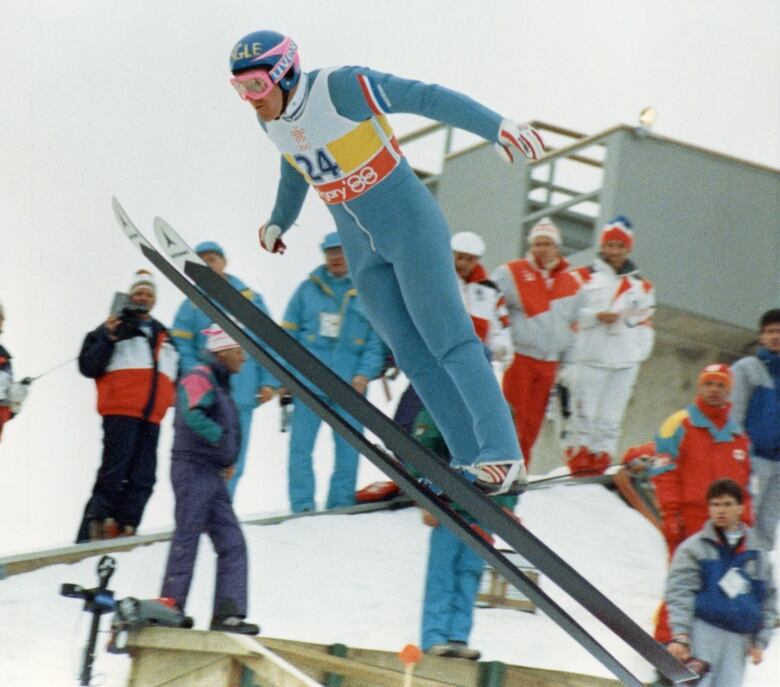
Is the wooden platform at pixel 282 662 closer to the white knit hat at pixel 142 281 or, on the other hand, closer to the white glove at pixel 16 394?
the white glove at pixel 16 394

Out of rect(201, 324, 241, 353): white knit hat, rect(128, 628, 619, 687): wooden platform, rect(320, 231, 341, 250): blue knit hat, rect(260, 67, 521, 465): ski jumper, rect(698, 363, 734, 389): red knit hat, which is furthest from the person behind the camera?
rect(320, 231, 341, 250): blue knit hat

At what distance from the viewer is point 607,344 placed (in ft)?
18.4

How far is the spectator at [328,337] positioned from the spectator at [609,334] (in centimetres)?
73

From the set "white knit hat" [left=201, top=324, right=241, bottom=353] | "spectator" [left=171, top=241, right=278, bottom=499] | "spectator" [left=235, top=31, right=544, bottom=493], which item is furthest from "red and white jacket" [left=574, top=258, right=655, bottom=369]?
"spectator" [left=235, top=31, right=544, bottom=493]

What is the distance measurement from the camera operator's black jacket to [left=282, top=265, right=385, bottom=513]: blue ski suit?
490 millimetres

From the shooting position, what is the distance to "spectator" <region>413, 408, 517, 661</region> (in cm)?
432

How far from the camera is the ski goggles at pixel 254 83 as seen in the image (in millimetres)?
3904

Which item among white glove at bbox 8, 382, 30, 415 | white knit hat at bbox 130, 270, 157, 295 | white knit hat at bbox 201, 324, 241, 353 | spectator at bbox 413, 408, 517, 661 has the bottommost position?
spectator at bbox 413, 408, 517, 661

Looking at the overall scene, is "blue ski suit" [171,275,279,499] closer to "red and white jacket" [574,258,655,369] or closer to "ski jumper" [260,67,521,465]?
"red and white jacket" [574,258,655,369]

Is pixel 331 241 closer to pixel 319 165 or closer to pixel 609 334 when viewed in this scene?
pixel 609 334

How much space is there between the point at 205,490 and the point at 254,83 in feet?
4.14

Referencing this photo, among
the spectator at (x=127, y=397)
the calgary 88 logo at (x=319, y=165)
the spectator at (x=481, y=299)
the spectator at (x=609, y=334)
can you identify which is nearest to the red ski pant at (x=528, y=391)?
the spectator at (x=481, y=299)

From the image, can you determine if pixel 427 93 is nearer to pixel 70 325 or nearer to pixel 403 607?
pixel 403 607

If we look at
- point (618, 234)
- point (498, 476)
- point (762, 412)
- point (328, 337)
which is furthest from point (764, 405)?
point (498, 476)
